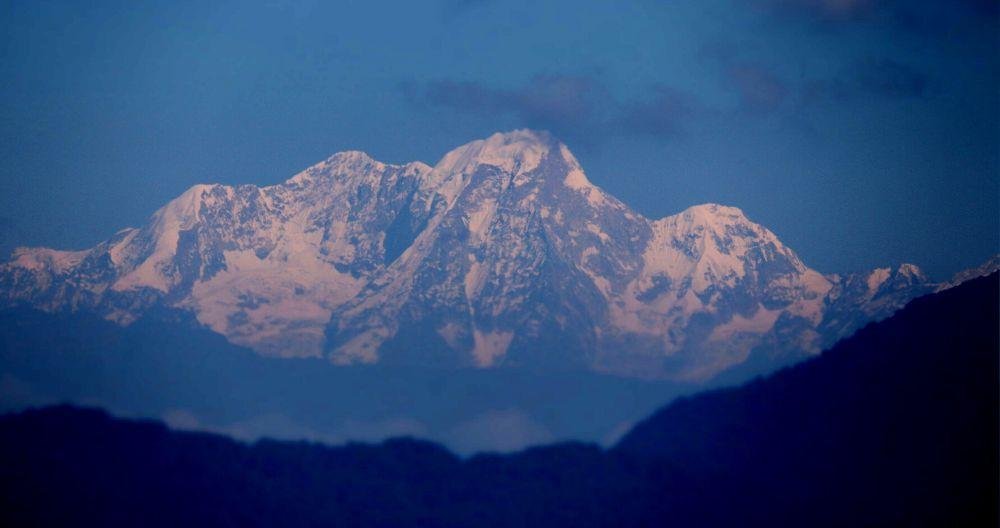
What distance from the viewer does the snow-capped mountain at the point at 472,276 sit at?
3008 cm

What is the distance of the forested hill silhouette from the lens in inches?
1013

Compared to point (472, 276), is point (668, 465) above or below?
below

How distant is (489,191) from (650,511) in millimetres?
13566

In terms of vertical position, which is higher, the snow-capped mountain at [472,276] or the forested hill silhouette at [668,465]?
the snow-capped mountain at [472,276]

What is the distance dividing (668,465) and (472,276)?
31.8 feet

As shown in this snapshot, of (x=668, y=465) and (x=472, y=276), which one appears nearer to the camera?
(x=668, y=465)

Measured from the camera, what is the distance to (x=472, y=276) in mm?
35094

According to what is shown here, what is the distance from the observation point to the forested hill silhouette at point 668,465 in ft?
84.4

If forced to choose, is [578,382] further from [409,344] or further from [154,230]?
[154,230]

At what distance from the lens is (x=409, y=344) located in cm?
3284

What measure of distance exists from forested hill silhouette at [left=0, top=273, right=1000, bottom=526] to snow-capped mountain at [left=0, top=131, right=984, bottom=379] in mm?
1558

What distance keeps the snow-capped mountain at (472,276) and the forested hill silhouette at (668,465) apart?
1558mm

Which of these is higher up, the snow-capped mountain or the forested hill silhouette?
the snow-capped mountain

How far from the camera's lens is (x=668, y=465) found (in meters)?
27.8
